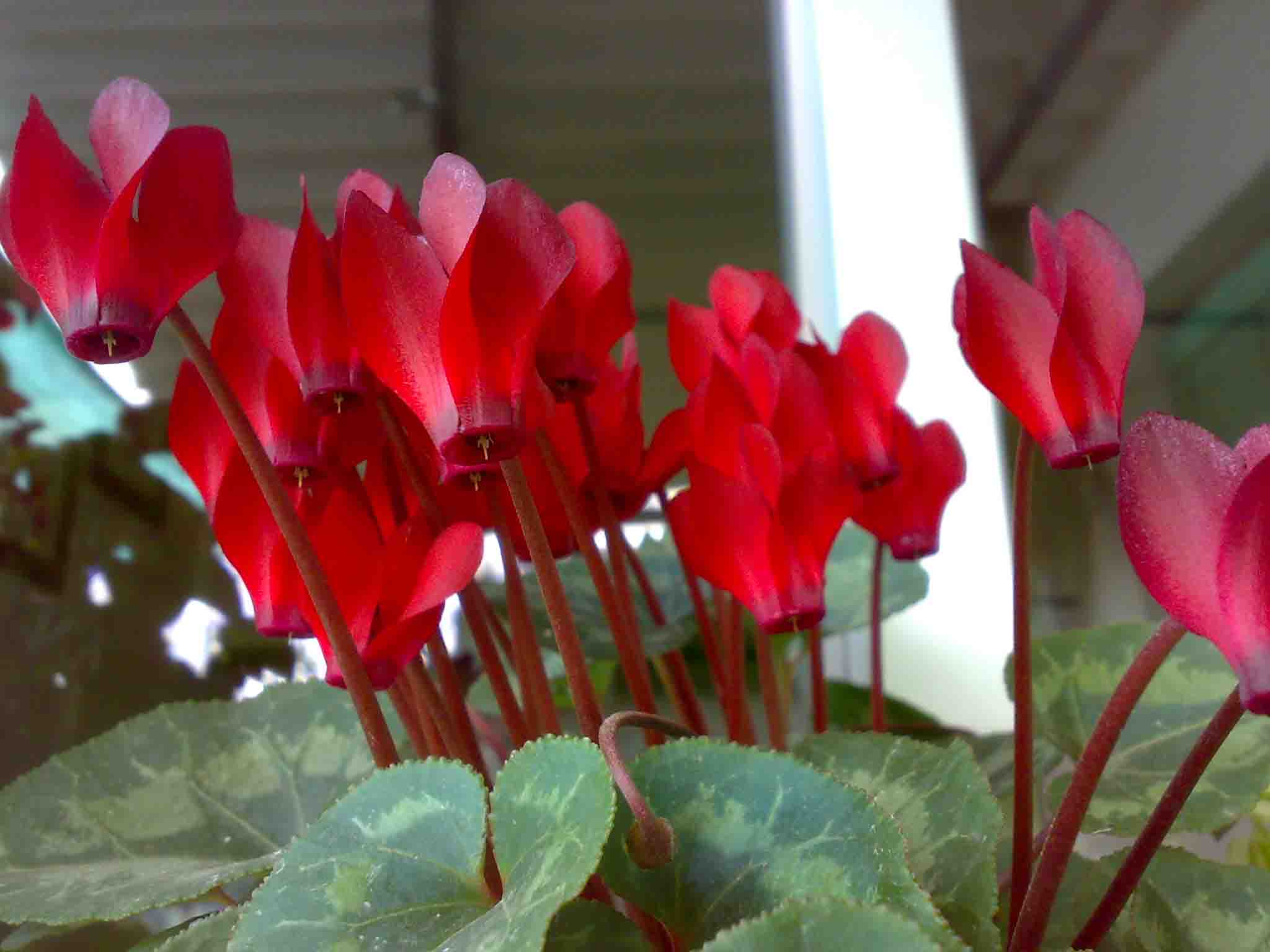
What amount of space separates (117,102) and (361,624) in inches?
7.5

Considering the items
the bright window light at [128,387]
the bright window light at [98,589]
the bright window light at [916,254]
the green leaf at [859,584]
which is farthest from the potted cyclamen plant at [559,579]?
the bright window light at [128,387]

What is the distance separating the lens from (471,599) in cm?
41

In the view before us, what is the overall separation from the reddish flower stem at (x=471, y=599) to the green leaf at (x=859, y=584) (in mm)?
313

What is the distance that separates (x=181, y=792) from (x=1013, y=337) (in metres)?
0.42

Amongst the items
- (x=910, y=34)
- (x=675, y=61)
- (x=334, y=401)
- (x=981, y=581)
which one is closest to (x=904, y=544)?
(x=334, y=401)

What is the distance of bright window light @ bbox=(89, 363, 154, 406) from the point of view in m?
1.17

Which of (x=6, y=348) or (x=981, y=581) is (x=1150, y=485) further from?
(x=6, y=348)

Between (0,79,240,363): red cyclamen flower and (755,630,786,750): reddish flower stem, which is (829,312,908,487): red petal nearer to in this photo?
(755,630,786,750): reddish flower stem

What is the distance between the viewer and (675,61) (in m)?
1.57

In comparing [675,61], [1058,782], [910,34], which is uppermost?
[675,61]

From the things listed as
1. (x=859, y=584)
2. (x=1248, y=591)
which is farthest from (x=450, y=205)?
(x=859, y=584)

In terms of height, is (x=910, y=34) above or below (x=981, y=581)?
above

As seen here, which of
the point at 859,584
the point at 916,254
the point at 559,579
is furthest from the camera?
the point at 916,254

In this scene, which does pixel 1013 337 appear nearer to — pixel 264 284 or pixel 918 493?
pixel 918 493
